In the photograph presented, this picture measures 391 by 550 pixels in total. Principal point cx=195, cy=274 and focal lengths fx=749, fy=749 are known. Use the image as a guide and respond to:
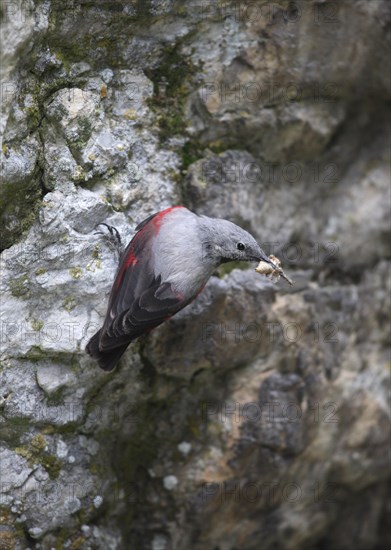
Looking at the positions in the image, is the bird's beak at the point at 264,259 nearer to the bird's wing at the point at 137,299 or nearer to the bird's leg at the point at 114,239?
the bird's wing at the point at 137,299

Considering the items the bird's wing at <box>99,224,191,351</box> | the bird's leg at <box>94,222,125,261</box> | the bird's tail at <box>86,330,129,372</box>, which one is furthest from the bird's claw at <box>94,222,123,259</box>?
the bird's tail at <box>86,330,129,372</box>

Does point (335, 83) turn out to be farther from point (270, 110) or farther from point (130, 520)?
point (130, 520)

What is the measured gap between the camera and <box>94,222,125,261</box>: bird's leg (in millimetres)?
4055

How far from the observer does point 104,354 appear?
12.8ft

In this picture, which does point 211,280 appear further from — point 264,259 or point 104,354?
point 104,354

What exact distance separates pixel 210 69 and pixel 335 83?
36.4 inches

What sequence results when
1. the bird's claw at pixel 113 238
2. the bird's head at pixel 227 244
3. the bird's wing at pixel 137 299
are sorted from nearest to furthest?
the bird's wing at pixel 137 299
the bird's head at pixel 227 244
the bird's claw at pixel 113 238

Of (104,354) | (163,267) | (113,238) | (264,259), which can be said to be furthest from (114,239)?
(264,259)

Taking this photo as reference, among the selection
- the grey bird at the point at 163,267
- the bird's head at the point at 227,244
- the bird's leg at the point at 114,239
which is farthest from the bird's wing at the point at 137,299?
the bird's head at the point at 227,244

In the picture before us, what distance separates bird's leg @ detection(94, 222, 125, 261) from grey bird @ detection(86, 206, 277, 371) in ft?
0.27

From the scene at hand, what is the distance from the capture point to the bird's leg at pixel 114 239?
4.05 meters

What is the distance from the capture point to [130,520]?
15.6 feet

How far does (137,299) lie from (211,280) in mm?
799

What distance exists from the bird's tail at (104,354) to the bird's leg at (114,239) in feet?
1.52
